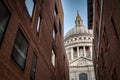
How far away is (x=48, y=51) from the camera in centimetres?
1415

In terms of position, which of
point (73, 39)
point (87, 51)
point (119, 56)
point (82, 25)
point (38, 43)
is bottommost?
point (119, 56)

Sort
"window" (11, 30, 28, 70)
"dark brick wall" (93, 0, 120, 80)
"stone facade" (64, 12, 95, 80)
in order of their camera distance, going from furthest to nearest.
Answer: "stone facade" (64, 12, 95, 80)
"dark brick wall" (93, 0, 120, 80)
"window" (11, 30, 28, 70)

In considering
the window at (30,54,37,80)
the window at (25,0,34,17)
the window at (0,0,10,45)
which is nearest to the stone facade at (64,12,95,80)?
the window at (30,54,37,80)

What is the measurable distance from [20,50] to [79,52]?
190 feet

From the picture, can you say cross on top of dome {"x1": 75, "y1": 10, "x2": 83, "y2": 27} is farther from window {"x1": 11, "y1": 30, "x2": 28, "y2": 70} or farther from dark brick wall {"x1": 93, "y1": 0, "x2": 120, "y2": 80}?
window {"x1": 11, "y1": 30, "x2": 28, "y2": 70}

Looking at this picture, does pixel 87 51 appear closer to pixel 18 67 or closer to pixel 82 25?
pixel 82 25

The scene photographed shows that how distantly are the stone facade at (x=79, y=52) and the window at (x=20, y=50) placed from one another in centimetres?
3643

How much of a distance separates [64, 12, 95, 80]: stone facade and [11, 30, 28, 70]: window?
36434 mm

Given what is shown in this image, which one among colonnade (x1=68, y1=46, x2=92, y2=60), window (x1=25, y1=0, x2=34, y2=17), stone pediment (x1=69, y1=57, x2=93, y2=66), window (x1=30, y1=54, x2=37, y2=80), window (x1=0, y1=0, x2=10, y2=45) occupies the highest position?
colonnade (x1=68, y1=46, x2=92, y2=60)

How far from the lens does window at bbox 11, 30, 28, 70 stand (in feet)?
27.8

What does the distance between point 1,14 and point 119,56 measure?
5828 mm

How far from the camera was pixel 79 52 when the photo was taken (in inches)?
2608

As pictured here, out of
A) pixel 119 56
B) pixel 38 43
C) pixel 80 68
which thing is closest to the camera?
pixel 119 56

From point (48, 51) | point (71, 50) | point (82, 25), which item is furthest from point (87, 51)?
point (48, 51)
